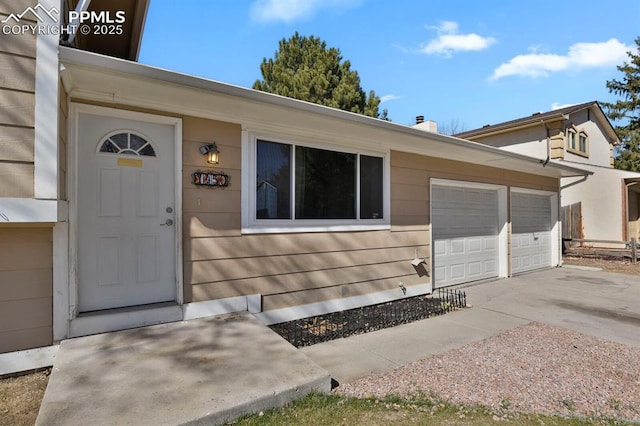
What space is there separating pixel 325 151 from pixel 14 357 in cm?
385

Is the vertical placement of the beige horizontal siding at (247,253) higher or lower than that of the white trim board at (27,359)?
higher

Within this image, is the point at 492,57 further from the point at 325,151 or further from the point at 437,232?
the point at 325,151

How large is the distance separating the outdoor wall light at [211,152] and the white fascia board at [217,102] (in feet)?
1.11

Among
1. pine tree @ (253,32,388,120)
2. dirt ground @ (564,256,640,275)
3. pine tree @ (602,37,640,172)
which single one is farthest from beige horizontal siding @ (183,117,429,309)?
pine tree @ (602,37,640,172)

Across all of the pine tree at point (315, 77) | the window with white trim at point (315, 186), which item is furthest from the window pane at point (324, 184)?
the pine tree at point (315, 77)

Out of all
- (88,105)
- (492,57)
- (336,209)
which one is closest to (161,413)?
(88,105)

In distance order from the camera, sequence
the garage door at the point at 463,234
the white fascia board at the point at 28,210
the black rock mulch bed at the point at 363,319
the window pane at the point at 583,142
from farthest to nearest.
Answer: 1. the window pane at the point at 583,142
2. the garage door at the point at 463,234
3. the black rock mulch bed at the point at 363,319
4. the white fascia board at the point at 28,210

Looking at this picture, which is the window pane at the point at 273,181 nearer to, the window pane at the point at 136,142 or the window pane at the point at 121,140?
the window pane at the point at 136,142

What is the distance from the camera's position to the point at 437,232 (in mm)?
6426

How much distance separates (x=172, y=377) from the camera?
2.35 metres

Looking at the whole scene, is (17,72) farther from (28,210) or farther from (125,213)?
(125,213)

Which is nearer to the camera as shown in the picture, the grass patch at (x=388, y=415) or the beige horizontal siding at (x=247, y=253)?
the grass patch at (x=388, y=415)

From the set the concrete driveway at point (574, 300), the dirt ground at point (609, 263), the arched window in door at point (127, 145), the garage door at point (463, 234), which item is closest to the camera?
the arched window in door at point (127, 145)

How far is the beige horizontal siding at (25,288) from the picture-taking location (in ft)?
8.69
